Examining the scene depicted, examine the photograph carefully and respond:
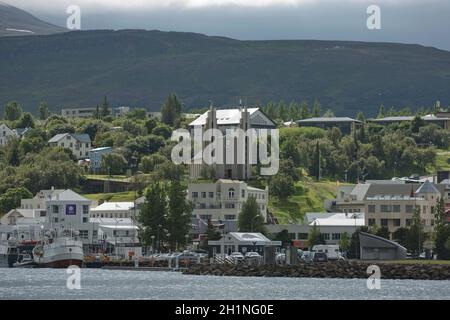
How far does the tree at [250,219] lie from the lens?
506ft

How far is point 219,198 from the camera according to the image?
171625mm

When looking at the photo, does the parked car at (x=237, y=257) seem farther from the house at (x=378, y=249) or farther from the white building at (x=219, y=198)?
the white building at (x=219, y=198)

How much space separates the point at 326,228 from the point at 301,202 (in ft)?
99.1

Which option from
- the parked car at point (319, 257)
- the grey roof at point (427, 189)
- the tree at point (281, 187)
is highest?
the grey roof at point (427, 189)

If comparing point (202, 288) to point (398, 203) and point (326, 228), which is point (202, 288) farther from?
point (326, 228)

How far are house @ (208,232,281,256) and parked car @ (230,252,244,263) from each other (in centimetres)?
381

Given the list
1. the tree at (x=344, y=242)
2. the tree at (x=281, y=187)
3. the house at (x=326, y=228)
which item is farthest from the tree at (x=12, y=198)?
the tree at (x=344, y=242)

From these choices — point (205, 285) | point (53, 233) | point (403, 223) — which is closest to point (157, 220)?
point (53, 233)

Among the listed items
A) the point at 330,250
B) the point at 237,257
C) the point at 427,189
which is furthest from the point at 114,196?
the point at 237,257

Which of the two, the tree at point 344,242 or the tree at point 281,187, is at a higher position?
the tree at point 281,187

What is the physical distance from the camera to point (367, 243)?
13575cm

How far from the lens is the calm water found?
94250 millimetres

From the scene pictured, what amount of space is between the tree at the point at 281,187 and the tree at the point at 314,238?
33992mm
